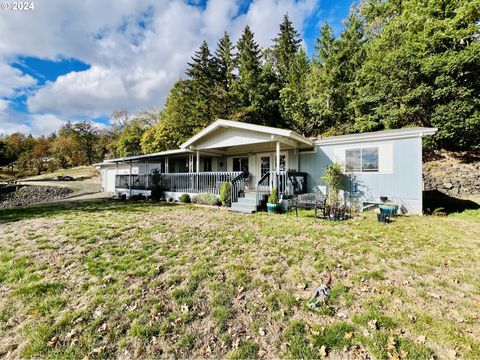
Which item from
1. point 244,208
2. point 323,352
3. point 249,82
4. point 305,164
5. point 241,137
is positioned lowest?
point 323,352

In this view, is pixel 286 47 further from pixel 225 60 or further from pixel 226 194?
pixel 226 194

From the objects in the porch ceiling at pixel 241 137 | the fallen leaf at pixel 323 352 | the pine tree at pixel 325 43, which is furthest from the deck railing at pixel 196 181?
the pine tree at pixel 325 43

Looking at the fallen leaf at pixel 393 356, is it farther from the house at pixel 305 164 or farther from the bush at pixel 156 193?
the bush at pixel 156 193

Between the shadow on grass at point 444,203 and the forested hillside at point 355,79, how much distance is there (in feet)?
12.4

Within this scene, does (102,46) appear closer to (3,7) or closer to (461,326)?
(3,7)

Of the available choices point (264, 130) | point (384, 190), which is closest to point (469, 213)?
point (384, 190)

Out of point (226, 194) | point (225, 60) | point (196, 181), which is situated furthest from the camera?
point (225, 60)

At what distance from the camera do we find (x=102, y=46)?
1090cm

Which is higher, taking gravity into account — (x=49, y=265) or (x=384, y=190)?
(x=384, y=190)

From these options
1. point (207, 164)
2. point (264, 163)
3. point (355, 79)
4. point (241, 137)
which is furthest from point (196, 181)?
point (355, 79)

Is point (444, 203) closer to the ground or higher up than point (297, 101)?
closer to the ground

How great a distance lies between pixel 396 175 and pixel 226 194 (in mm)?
7358

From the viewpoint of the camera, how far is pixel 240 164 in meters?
14.6

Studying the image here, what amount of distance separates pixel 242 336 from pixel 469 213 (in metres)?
11.7
